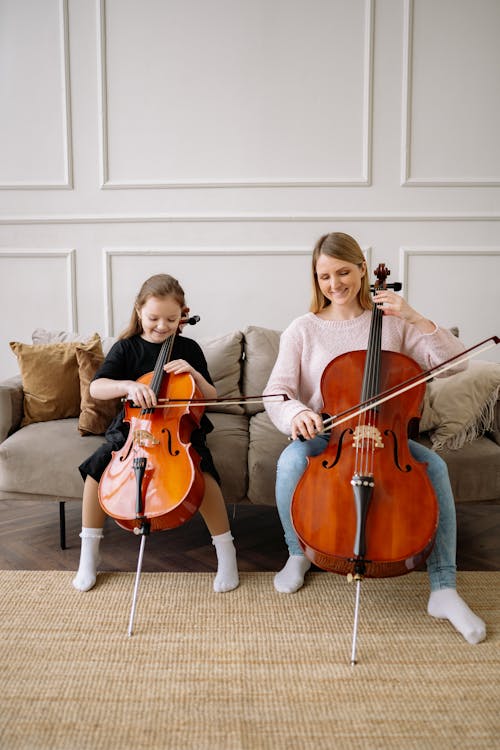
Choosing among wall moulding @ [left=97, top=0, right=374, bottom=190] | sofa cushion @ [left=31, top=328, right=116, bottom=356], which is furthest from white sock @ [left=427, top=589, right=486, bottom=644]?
wall moulding @ [left=97, top=0, right=374, bottom=190]

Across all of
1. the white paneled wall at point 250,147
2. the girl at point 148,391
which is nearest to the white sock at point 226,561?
the girl at point 148,391

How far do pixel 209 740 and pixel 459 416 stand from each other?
1.27 meters

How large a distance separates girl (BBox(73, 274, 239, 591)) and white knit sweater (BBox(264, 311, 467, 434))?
243 millimetres

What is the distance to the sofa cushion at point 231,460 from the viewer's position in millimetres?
2012

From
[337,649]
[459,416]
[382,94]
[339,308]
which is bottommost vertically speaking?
[337,649]

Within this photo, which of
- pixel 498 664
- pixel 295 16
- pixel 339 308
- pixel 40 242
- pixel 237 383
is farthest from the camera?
pixel 40 242

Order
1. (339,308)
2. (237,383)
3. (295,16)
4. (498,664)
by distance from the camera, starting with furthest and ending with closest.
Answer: (295,16) < (237,383) < (339,308) < (498,664)

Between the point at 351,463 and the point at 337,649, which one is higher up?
the point at 351,463

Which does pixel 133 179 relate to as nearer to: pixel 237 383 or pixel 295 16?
pixel 295 16

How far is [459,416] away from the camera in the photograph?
2012 millimetres

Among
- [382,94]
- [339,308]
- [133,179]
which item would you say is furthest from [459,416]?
[133,179]

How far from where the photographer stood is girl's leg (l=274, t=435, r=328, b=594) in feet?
5.55

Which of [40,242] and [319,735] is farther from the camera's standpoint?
[40,242]

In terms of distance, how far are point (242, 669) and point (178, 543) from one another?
33.6 inches
